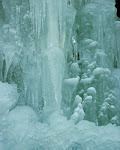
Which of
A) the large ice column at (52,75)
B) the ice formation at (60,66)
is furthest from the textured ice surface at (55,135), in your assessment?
the large ice column at (52,75)

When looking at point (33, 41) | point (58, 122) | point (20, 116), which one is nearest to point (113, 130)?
point (58, 122)

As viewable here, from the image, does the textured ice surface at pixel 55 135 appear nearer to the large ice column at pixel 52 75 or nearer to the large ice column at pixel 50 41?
the large ice column at pixel 52 75

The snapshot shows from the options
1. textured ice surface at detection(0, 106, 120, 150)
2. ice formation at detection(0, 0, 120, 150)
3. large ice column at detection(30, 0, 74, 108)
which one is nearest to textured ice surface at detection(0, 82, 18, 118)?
ice formation at detection(0, 0, 120, 150)

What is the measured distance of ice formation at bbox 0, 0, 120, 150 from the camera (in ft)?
13.6

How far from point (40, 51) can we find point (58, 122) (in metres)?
1.76

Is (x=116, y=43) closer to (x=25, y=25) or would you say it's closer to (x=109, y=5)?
(x=109, y=5)

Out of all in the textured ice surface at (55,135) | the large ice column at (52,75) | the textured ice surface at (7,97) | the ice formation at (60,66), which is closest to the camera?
the textured ice surface at (55,135)

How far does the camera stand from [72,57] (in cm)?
516

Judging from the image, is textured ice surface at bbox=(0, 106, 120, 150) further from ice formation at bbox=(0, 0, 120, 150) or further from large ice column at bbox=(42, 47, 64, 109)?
large ice column at bbox=(42, 47, 64, 109)

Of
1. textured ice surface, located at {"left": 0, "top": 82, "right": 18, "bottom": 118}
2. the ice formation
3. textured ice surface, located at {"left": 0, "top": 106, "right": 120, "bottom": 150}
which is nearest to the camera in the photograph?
textured ice surface, located at {"left": 0, "top": 106, "right": 120, "bottom": 150}

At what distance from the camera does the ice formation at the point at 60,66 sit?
4.16m

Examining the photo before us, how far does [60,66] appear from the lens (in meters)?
4.54

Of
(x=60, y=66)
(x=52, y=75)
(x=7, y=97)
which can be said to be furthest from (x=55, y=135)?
(x=60, y=66)

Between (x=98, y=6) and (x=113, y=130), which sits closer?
(x=113, y=130)
